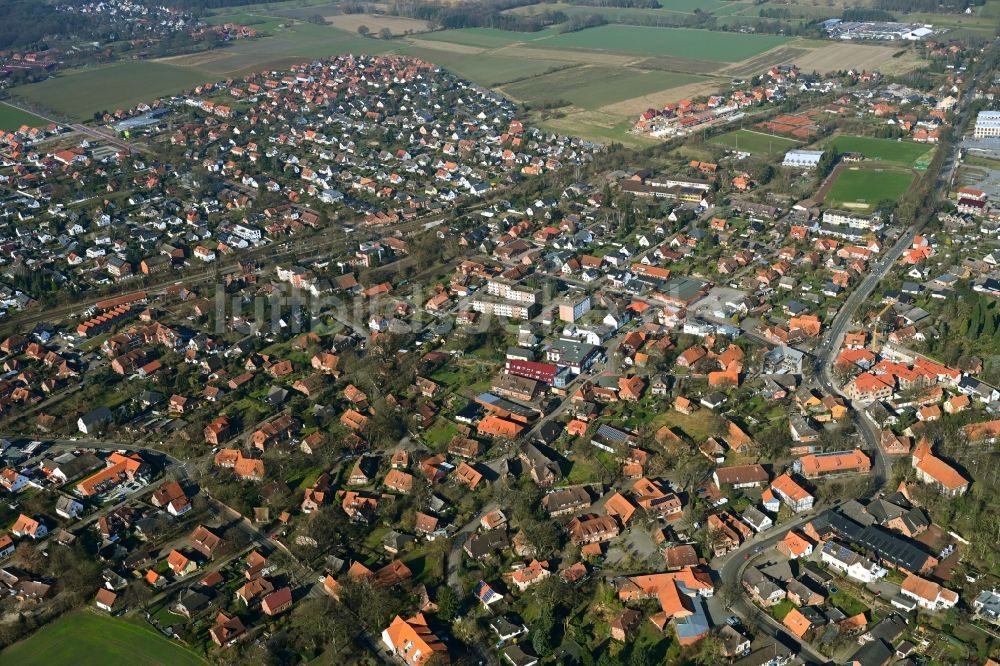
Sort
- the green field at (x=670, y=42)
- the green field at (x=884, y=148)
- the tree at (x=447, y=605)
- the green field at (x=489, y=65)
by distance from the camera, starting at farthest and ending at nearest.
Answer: the green field at (x=670, y=42) → the green field at (x=489, y=65) → the green field at (x=884, y=148) → the tree at (x=447, y=605)

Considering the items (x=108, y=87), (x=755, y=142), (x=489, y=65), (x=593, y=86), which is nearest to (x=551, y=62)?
(x=489, y=65)

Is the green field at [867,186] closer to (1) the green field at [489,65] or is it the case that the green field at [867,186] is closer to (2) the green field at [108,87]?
→ (1) the green field at [489,65]

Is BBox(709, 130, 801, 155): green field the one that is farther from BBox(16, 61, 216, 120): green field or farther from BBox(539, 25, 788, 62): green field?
BBox(16, 61, 216, 120): green field

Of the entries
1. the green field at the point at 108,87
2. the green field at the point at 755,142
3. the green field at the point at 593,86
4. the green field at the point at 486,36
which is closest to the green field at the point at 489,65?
the green field at the point at 593,86

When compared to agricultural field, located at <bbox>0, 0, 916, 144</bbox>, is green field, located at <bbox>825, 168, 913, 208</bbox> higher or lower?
lower

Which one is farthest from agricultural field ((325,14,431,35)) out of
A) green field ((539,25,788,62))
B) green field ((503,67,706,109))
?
green field ((503,67,706,109))

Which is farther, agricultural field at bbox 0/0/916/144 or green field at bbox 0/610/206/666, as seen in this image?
agricultural field at bbox 0/0/916/144

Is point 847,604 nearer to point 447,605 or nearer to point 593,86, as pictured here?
point 447,605

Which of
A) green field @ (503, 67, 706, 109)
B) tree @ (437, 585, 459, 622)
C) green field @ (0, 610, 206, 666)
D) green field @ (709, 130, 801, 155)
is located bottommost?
green field @ (0, 610, 206, 666)
